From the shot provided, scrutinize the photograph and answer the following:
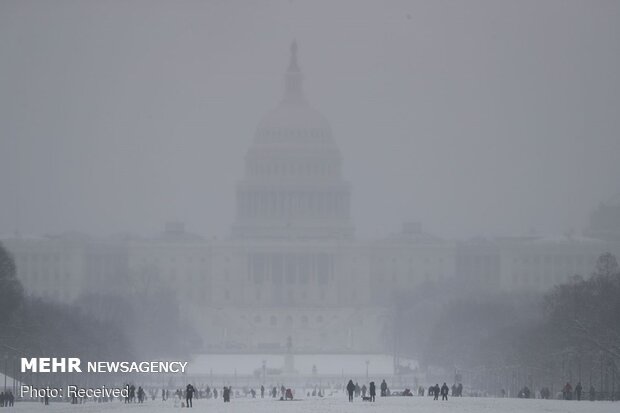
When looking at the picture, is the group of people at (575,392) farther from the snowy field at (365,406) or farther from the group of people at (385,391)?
the group of people at (385,391)

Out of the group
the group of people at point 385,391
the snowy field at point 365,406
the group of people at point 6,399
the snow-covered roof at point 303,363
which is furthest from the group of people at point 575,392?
the snow-covered roof at point 303,363

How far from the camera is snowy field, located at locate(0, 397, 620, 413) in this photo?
8969 centimetres

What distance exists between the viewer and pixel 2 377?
340 ft

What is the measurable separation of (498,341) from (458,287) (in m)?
58.3

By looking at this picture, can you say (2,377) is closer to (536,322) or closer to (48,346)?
(48,346)

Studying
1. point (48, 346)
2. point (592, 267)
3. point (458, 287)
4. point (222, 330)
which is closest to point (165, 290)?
point (222, 330)

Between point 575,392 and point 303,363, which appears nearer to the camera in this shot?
point 575,392

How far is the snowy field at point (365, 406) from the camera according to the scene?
294 feet

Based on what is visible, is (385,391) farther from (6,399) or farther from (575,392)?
(6,399)

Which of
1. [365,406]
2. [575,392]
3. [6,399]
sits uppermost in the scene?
[575,392]

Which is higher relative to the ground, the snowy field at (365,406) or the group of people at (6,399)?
the group of people at (6,399)

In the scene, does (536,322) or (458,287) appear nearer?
(536,322)

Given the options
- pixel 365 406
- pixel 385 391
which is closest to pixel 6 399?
pixel 365 406

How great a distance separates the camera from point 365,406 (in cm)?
9312
